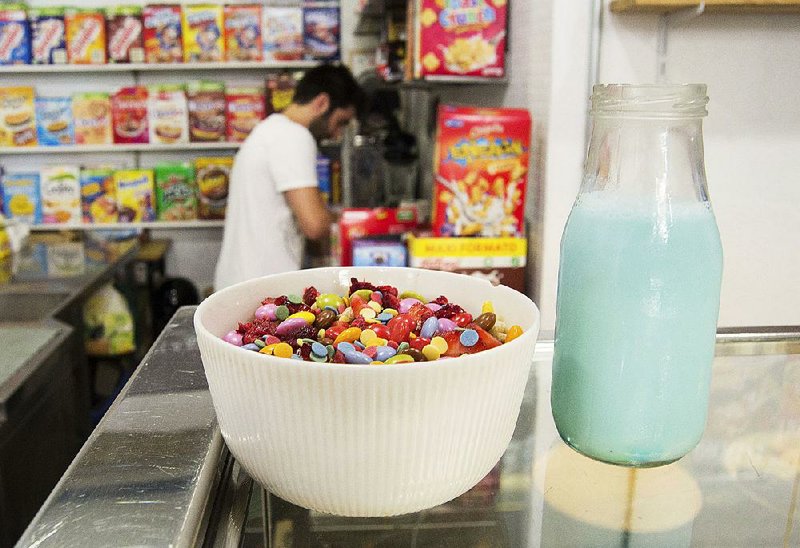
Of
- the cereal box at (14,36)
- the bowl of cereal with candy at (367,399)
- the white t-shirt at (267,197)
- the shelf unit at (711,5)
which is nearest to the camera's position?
the bowl of cereal with candy at (367,399)

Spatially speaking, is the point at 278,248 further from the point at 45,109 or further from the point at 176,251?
the point at 45,109

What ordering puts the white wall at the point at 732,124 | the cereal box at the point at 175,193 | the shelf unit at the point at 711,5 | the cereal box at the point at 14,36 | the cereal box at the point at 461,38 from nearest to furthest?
the shelf unit at the point at 711,5, the white wall at the point at 732,124, the cereal box at the point at 461,38, the cereal box at the point at 14,36, the cereal box at the point at 175,193

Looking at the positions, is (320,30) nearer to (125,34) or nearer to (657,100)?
(125,34)

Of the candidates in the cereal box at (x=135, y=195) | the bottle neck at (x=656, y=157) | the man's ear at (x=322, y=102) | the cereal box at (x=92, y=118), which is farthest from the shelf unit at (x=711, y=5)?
the cereal box at (x=92, y=118)

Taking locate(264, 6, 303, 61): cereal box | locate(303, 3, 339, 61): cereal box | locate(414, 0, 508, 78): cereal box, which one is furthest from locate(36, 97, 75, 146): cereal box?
locate(414, 0, 508, 78): cereal box

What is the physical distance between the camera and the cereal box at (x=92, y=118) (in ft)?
13.6

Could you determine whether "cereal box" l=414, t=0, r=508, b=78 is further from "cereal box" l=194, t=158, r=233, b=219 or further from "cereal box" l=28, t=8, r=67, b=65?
"cereal box" l=28, t=8, r=67, b=65

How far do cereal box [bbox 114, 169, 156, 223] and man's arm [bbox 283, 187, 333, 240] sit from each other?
1856 millimetres

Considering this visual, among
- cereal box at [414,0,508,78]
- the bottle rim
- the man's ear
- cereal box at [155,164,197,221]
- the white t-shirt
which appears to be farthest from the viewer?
cereal box at [155,164,197,221]

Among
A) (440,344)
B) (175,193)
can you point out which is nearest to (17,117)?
(175,193)

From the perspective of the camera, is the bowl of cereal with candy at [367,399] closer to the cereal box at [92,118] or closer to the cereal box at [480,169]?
the cereal box at [480,169]

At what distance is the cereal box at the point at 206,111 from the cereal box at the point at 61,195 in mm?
718

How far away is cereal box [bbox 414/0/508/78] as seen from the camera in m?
1.68

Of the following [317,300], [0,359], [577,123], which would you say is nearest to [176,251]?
[0,359]
